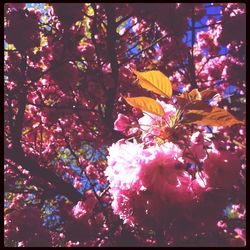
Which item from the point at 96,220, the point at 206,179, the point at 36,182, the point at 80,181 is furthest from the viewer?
the point at 80,181

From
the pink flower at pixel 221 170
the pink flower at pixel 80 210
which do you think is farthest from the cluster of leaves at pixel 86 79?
the pink flower at pixel 221 170

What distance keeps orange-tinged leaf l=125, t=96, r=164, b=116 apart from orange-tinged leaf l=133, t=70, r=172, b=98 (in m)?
0.06

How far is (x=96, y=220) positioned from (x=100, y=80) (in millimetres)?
2174

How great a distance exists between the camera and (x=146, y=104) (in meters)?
1.40

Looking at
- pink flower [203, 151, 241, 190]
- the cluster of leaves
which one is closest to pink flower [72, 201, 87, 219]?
the cluster of leaves

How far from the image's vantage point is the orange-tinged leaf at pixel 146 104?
1.37 m

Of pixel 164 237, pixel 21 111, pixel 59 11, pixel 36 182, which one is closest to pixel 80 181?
pixel 36 182

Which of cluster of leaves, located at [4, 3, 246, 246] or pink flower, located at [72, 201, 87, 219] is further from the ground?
cluster of leaves, located at [4, 3, 246, 246]

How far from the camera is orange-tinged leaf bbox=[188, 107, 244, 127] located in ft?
4.05

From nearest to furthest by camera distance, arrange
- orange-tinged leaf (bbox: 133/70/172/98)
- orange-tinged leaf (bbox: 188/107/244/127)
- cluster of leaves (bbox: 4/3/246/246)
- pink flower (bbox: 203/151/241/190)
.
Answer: orange-tinged leaf (bbox: 188/107/244/127), orange-tinged leaf (bbox: 133/70/172/98), pink flower (bbox: 203/151/241/190), cluster of leaves (bbox: 4/3/246/246)

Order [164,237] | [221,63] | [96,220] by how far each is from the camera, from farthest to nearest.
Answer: [221,63], [96,220], [164,237]

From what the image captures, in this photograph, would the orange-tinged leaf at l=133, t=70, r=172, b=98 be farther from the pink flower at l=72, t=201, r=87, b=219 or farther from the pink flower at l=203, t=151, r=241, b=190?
the pink flower at l=72, t=201, r=87, b=219

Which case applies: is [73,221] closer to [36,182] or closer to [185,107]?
[36,182]

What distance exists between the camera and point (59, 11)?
3.90 meters
